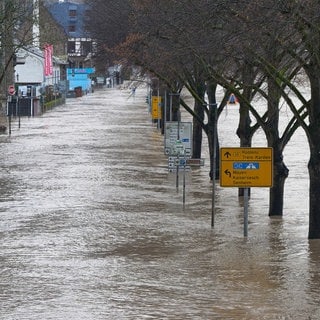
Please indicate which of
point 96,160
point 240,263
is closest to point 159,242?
point 240,263

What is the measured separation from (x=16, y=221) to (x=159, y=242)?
192 inches

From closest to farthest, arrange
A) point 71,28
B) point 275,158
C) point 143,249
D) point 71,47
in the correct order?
point 143,249 → point 275,158 → point 71,47 → point 71,28

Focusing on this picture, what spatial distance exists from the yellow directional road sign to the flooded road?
1.28 meters

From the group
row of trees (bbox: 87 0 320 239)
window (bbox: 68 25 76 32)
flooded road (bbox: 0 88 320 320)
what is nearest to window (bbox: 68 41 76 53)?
window (bbox: 68 25 76 32)

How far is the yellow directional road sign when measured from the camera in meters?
22.4

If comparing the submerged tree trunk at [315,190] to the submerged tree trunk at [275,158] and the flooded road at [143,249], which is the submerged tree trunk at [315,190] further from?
the submerged tree trunk at [275,158]

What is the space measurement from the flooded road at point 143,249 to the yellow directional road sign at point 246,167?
4.21 ft

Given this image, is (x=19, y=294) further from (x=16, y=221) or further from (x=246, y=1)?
(x=16, y=221)

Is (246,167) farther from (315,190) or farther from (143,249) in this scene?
(143,249)

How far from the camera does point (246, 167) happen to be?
22547mm

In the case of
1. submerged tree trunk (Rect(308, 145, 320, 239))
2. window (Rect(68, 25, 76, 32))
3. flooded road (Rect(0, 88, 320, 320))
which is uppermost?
window (Rect(68, 25, 76, 32))

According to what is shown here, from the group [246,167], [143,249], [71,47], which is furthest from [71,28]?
[143,249]

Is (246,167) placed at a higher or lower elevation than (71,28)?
lower

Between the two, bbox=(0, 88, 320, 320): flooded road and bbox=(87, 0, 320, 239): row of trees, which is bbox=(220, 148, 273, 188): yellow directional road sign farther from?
bbox=(0, 88, 320, 320): flooded road
